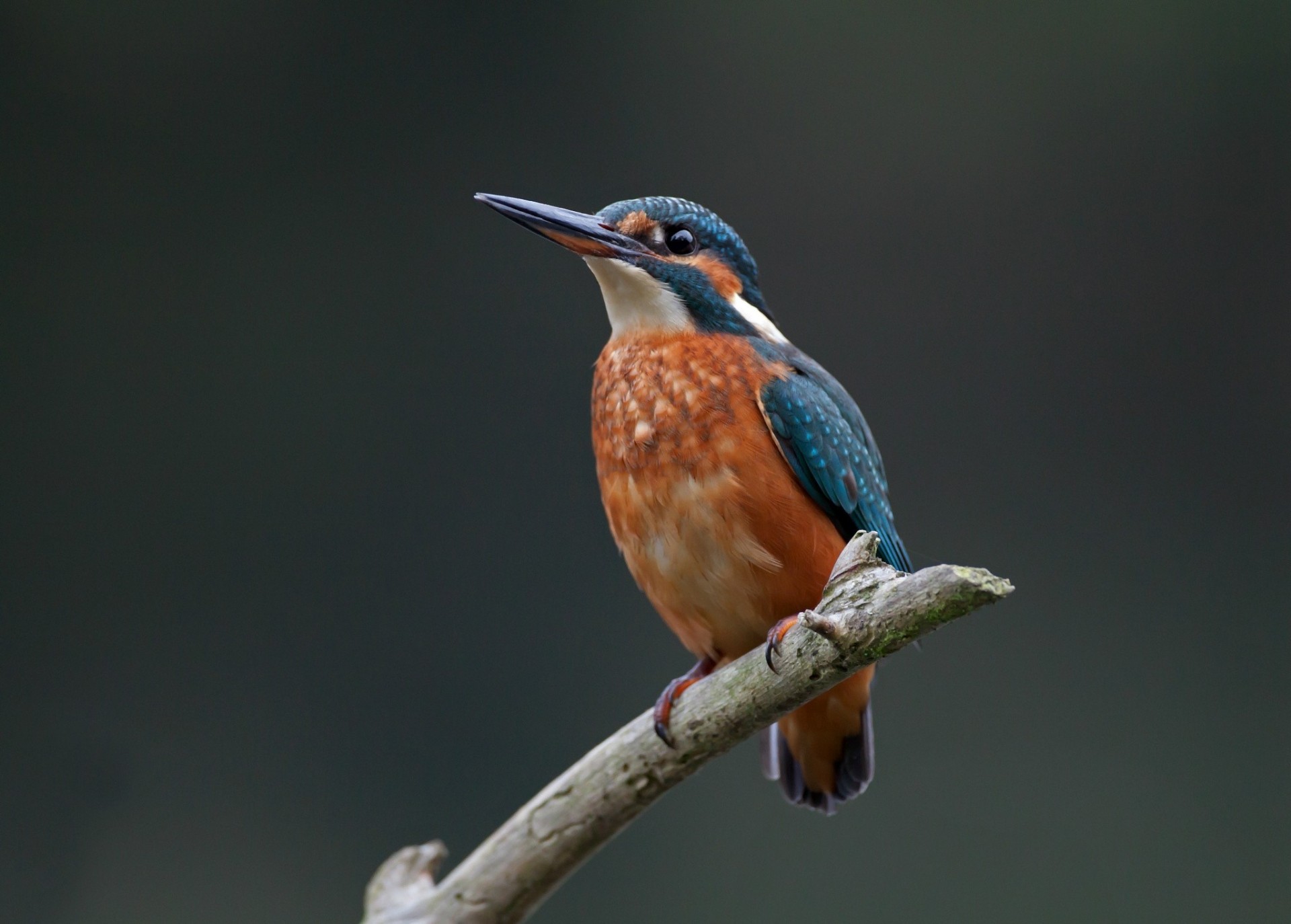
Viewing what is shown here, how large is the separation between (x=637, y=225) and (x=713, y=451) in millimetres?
302

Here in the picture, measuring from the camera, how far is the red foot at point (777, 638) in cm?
112

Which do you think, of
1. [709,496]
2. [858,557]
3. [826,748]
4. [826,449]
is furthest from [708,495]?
[826,748]

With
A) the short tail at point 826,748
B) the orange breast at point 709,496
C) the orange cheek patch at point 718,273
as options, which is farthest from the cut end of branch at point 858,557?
the orange cheek patch at point 718,273

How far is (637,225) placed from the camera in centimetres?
137

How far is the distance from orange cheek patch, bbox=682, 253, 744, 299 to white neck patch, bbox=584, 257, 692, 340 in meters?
0.05

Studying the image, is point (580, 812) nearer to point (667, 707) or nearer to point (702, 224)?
point (667, 707)

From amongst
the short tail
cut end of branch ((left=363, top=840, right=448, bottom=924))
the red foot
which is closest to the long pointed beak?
the red foot

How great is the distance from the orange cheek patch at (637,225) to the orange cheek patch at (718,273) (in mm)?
56

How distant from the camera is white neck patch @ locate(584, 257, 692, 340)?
1.36 metres

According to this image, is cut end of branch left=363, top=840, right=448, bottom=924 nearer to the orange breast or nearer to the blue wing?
the orange breast

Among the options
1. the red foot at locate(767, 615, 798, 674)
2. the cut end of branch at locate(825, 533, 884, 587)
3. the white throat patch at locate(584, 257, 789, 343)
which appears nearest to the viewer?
the cut end of branch at locate(825, 533, 884, 587)

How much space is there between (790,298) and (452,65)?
0.97 metres

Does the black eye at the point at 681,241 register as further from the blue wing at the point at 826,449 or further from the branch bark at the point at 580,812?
the branch bark at the point at 580,812

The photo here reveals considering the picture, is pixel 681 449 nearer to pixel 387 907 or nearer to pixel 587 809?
pixel 587 809
